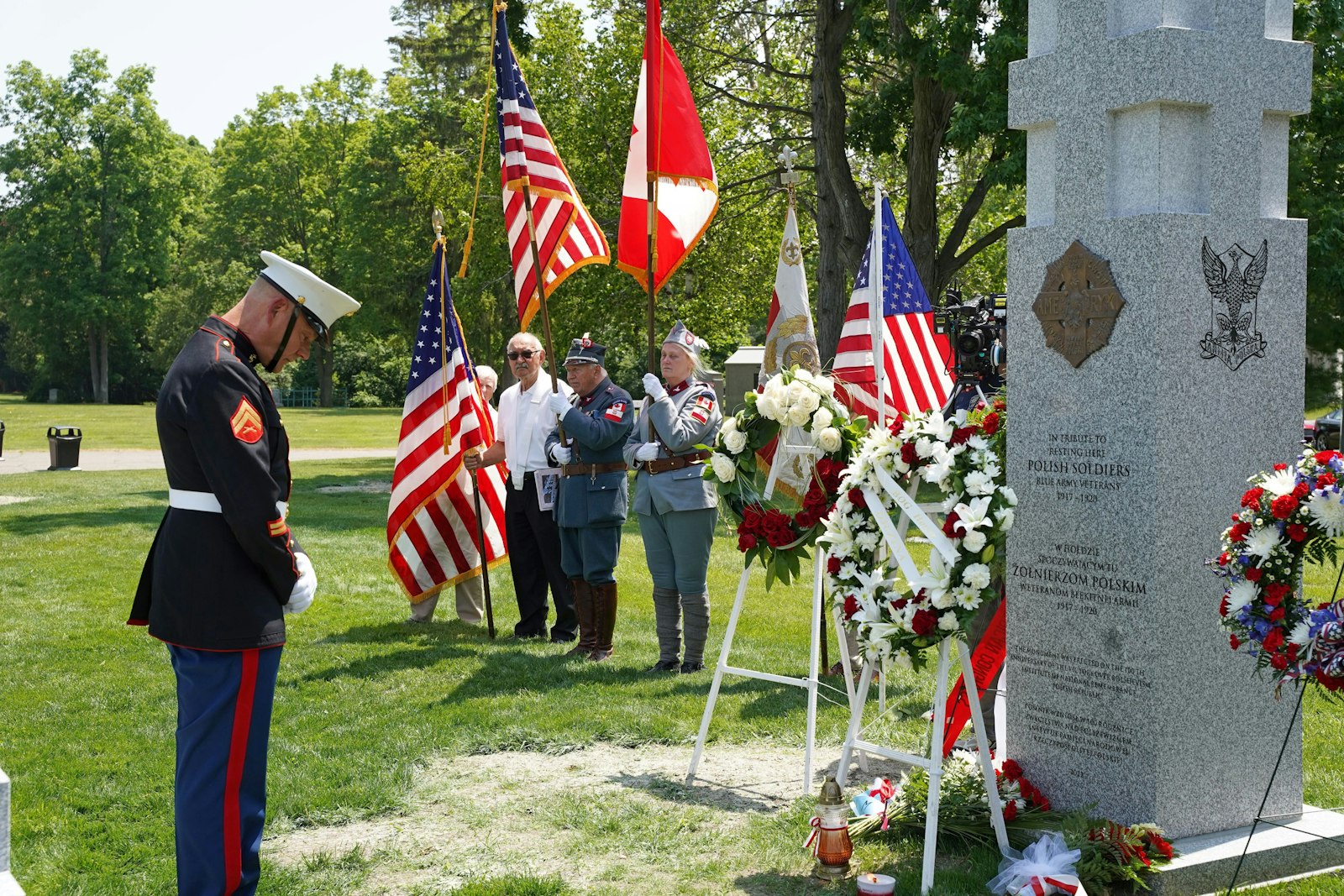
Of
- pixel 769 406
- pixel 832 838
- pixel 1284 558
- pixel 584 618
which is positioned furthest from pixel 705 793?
pixel 584 618

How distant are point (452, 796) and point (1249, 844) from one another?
3.48 m

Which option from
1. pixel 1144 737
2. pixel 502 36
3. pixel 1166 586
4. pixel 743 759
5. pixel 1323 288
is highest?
pixel 502 36

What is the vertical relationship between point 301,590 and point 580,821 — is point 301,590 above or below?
above

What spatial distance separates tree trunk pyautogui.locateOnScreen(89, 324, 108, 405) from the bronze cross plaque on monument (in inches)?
2481

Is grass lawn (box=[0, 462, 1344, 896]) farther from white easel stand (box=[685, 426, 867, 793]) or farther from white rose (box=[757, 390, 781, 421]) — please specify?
white rose (box=[757, 390, 781, 421])

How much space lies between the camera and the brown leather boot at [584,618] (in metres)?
9.10

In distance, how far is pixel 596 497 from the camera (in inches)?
355

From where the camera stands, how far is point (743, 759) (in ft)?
21.9

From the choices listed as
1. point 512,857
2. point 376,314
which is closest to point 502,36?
point 512,857

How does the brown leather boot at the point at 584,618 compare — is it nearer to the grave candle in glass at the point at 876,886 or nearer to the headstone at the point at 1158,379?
the headstone at the point at 1158,379

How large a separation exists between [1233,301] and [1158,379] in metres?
0.49

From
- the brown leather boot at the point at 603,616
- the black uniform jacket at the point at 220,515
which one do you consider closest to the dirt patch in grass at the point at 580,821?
→ the black uniform jacket at the point at 220,515

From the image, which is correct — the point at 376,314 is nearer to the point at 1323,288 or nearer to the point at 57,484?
the point at 57,484

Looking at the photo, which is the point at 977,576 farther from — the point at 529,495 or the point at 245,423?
the point at 529,495
